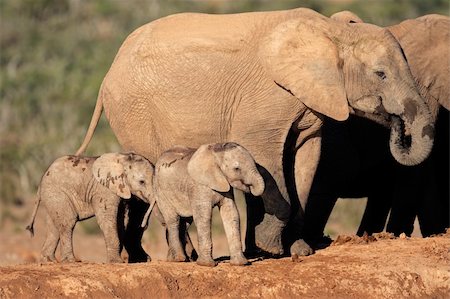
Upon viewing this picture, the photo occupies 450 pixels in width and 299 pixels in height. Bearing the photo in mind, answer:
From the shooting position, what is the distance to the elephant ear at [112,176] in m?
11.0

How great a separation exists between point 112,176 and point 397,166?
3.39m

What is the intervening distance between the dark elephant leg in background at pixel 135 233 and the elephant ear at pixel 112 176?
0.47m

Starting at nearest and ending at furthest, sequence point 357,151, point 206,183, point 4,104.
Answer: point 206,183, point 357,151, point 4,104

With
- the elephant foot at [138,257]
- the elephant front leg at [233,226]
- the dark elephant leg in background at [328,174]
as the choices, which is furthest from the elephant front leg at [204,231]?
the dark elephant leg in background at [328,174]

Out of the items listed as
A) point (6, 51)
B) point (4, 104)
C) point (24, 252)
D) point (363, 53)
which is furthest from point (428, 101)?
point (6, 51)

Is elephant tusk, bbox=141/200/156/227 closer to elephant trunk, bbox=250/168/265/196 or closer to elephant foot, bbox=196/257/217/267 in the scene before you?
elephant foot, bbox=196/257/217/267

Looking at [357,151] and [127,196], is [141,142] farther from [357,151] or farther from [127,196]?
[357,151]

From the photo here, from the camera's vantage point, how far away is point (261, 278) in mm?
10383

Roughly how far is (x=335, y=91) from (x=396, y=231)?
241 cm

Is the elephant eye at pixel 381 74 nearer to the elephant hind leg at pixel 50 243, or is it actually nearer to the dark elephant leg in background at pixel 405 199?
the dark elephant leg in background at pixel 405 199

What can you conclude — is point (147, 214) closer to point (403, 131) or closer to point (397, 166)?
point (403, 131)

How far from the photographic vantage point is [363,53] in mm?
11383

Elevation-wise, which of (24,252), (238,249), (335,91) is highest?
(335,91)

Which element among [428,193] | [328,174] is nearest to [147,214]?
[328,174]
